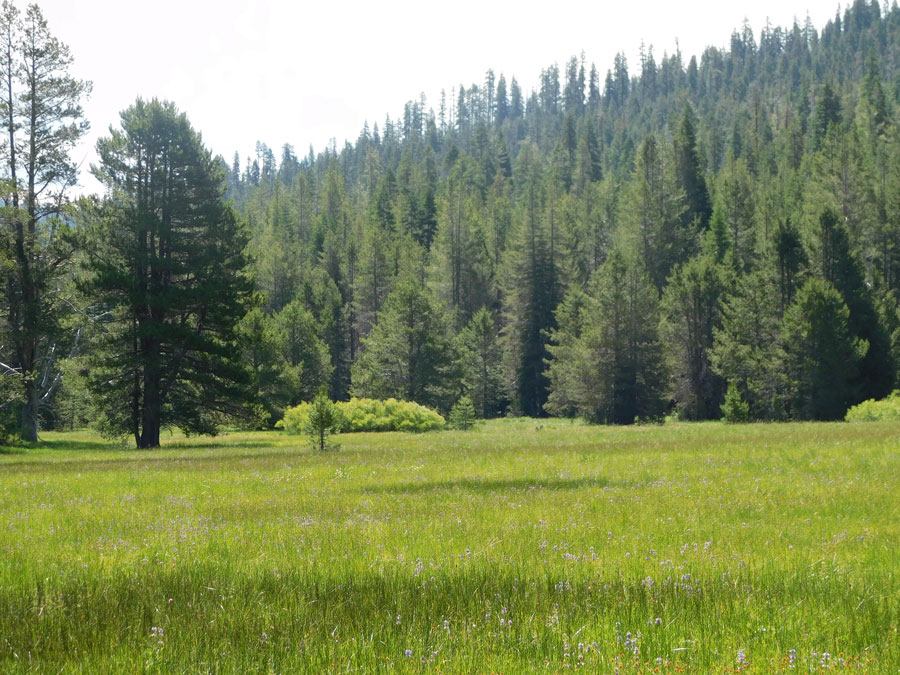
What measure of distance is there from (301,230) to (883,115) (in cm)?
10249

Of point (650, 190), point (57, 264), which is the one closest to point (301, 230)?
point (650, 190)

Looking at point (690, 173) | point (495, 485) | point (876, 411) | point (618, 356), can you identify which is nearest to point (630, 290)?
point (618, 356)

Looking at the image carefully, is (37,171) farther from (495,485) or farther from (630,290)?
(630,290)

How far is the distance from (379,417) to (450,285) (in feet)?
145

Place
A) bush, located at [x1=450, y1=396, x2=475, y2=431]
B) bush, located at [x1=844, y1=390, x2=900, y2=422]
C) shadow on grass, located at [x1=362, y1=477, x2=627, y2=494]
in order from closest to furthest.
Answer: shadow on grass, located at [x1=362, y1=477, x2=627, y2=494], bush, located at [x1=844, y1=390, x2=900, y2=422], bush, located at [x1=450, y1=396, x2=475, y2=431]

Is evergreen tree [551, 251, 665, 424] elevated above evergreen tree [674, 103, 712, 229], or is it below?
below

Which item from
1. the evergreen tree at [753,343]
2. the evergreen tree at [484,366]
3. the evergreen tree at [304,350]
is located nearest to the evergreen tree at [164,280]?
the evergreen tree at [304,350]

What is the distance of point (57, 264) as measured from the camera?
32844mm

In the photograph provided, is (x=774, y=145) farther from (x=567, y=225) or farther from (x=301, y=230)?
(x=301, y=230)

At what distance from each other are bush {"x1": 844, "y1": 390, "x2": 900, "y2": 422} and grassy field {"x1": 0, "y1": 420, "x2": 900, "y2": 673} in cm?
2640

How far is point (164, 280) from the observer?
31.8 m

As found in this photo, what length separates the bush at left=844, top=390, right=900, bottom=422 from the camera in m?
36.9

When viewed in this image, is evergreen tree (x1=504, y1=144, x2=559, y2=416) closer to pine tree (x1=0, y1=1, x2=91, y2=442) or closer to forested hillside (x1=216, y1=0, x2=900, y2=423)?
forested hillside (x1=216, y1=0, x2=900, y2=423)

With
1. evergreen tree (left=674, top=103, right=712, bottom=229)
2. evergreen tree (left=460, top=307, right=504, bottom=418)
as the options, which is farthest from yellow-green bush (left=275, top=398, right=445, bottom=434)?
evergreen tree (left=674, top=103, right=712, bottom=229)
